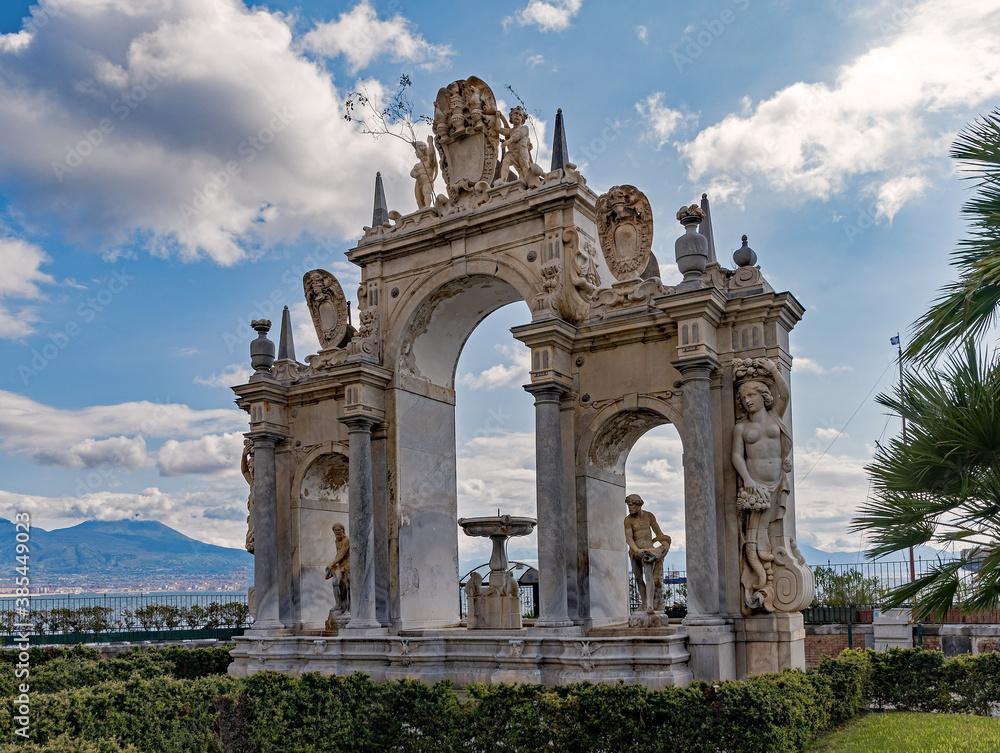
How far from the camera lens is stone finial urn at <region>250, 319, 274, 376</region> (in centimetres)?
2157

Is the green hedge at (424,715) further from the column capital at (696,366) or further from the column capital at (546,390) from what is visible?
the column capital at (546,390)

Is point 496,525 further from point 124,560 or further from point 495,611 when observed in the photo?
point 124,560

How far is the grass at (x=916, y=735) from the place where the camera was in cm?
1068

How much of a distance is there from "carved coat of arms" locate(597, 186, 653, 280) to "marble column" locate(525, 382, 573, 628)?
2815mm

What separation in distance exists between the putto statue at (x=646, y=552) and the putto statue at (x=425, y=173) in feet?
28.1

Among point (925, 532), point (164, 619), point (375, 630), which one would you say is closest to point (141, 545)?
point (164, 619)

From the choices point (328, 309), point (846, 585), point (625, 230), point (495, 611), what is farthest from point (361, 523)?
point (846, 585)

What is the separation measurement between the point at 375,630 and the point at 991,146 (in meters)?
14.8

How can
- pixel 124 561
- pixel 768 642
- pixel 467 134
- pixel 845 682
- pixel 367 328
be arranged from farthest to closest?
1. pixel 124 561
2. pixel 367 328
3. pixel 467 134
4. pixel 768 642
5. pixel 845 682

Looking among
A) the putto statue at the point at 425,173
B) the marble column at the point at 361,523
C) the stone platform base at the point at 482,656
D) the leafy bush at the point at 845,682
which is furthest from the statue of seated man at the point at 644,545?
the putto statue at the point at 425,173

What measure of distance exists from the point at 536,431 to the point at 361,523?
4.62 m

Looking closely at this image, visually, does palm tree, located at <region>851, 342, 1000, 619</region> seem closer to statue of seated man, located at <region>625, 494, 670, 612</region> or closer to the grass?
the grass

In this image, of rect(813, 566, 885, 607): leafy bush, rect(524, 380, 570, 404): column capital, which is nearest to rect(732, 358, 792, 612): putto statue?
rect(524, 380, 570, 404): column capital

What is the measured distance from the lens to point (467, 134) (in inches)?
772
